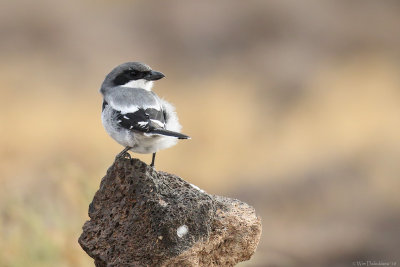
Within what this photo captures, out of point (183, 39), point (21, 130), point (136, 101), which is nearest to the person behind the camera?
point (136, 101)

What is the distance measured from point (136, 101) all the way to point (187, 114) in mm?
9617

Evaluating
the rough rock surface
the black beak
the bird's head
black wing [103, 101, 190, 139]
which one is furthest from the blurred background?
the rough rock surface

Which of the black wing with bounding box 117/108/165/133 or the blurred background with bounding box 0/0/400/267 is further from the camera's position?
the blurred background with bounding box 0/0/400/267

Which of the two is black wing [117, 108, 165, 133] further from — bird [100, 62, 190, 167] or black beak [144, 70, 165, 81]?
black beak [144, 70, 165, 81]

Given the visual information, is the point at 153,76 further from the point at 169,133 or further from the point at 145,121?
the point at 169,133

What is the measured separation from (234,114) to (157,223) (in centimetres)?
1065

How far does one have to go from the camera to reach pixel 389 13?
20.8 metres

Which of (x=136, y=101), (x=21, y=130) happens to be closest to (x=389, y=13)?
(x=21, y=130)

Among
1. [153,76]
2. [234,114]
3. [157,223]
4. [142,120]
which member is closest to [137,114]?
[142,120]

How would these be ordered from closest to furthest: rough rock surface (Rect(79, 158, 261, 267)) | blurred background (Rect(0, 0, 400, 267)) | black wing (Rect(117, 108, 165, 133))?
rough rock surface (Rect(79, 158, 261, 267)) → black wing (Rect(117, 108, 165, 133)) → blurred background (Rect(0, 0, 400, 267))

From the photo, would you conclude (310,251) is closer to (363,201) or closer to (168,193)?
(363,201)

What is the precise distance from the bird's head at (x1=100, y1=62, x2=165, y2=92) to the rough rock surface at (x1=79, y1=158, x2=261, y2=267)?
105 cm

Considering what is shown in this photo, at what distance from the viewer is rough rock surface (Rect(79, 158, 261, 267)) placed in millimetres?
4988

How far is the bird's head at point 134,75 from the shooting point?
608 cm
